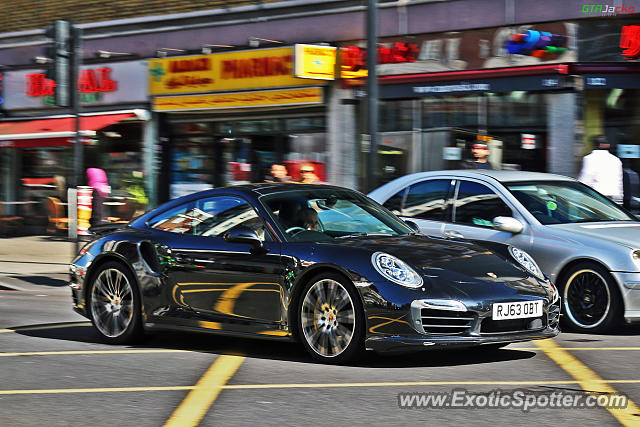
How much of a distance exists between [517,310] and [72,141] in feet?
53.5

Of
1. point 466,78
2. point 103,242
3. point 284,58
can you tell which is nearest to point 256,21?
point 284,58

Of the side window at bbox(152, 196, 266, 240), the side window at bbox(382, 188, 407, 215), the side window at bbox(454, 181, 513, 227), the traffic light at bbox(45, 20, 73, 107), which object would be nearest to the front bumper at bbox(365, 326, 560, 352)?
the side window at bbox(152, 196, 266, 240)

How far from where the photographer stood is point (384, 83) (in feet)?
62.8

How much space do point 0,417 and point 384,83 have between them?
14.2m

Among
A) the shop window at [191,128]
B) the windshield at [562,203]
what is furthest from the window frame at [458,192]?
the shop window at [191,128]

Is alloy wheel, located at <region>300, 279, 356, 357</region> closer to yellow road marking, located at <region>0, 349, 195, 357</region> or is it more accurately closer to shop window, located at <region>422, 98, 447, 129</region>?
yellow road marking, located at <region>0, 349, 195, 357</region>

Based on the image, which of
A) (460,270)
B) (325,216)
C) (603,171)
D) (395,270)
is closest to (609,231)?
(460,270)

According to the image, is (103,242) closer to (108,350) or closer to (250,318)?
(108,350)

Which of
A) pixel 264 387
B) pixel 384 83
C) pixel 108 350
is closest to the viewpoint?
pixel 264 387

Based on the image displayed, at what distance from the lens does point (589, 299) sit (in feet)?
30.0

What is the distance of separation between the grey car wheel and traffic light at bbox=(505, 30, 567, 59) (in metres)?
8.43

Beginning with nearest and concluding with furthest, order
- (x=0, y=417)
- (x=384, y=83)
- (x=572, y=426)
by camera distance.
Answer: (x=572, y=426), (x=0, y=417), (x=384, y=83)

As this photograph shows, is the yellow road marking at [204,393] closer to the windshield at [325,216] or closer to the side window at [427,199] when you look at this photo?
the windshield at [325,216]

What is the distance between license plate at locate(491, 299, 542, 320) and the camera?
278 inches
